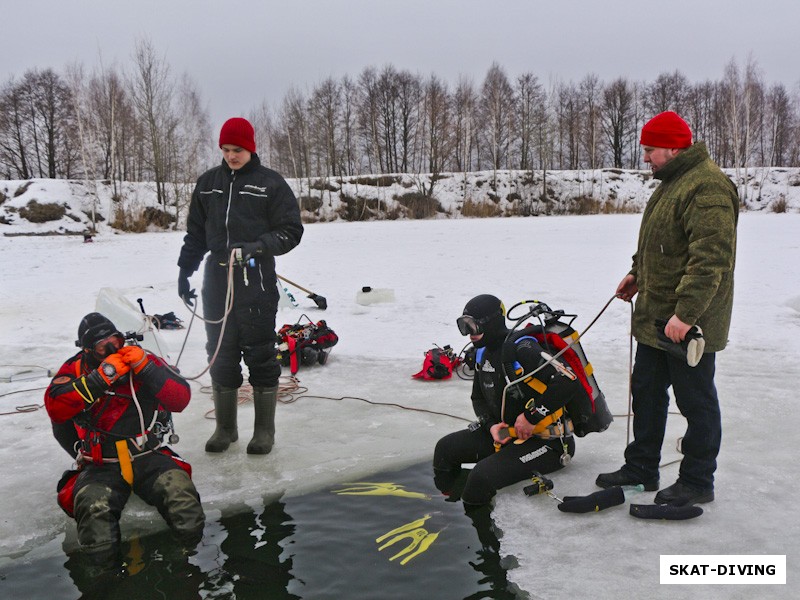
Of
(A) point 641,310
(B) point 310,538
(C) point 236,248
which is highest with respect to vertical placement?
(C) point 236,248

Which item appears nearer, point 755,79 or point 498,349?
point 498,349

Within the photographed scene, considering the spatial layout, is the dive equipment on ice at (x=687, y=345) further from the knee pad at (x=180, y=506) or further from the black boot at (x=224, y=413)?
the black boot at (x=224, y=413)

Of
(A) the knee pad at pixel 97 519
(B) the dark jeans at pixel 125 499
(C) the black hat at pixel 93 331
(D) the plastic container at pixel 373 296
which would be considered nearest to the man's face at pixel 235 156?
(C) the black hat at pixel 93 331

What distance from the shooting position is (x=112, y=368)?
9.47 feet

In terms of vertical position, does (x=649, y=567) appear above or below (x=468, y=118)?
below

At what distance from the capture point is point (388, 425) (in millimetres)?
4445

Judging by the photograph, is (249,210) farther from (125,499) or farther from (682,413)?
(682,413)

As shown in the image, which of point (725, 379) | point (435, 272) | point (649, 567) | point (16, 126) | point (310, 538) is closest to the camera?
point (649, 567)

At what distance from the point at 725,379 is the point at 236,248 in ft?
13.3

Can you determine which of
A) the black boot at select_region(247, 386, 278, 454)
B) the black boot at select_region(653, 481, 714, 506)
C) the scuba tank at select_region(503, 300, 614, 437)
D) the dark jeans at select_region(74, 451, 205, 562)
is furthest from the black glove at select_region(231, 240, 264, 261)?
the black boot at select_region(653, 481, 714, 506)

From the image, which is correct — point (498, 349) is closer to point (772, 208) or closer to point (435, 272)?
point (435, 272)

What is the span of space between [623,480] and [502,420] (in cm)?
69

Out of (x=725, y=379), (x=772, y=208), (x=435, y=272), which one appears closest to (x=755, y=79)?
(x=772, y=208)

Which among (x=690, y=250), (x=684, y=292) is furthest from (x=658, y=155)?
(x=684, y=292)
